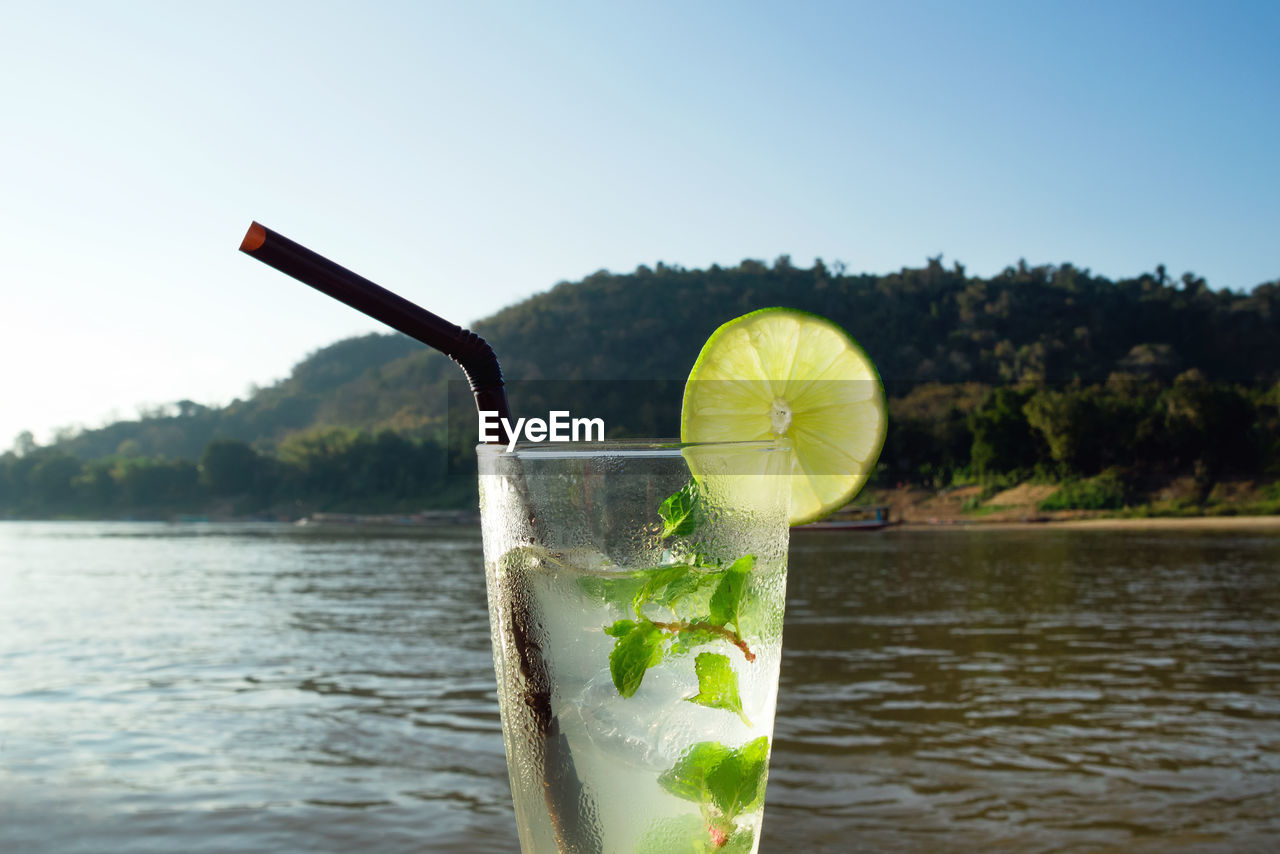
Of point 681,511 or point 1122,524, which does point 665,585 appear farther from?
point 1122,524

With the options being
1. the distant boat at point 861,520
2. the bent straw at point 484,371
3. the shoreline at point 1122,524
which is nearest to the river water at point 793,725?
the bent straw at point 484,371

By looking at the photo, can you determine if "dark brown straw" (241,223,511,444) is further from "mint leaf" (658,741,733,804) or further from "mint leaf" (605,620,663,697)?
"mint leaf" (658,741,733,804)

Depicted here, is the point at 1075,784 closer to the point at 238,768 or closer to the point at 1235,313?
the point at 238,768

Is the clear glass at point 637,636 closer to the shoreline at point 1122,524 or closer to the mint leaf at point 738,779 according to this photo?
the mint leaf at point 738,779

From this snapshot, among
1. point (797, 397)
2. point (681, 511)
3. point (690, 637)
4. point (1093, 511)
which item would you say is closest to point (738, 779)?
point (690, 637)

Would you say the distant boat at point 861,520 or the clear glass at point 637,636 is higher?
the clear glass at point 637,636

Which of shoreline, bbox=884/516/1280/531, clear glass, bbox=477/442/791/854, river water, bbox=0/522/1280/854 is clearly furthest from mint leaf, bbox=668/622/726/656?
shoreline, bbox=884/516/1280/531

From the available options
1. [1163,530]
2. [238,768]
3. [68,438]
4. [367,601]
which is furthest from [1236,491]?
[68,438]
